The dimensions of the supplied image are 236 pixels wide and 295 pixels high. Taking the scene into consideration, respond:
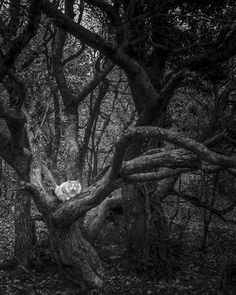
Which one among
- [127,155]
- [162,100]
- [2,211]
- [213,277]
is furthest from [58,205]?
[2,211]

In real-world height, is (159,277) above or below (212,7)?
below

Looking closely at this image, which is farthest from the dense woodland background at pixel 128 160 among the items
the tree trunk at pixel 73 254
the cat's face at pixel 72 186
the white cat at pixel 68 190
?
the cat's face at pixel 72 186

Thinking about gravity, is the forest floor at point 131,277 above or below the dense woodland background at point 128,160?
below

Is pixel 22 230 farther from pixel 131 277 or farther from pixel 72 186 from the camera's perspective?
pixel 131 277

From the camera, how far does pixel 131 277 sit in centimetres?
991

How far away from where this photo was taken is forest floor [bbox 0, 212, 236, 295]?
9047mm

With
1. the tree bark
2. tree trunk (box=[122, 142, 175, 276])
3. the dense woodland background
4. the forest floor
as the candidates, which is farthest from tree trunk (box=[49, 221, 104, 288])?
tree trunk (box=[122, 142, 175, 276])

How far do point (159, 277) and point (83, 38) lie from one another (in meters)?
6.58

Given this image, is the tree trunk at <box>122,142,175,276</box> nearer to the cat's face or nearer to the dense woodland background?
the dense woodland background

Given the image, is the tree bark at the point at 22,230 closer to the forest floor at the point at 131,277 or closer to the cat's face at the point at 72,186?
the forest floor at the point at 131,277

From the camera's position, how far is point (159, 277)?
9.81 m

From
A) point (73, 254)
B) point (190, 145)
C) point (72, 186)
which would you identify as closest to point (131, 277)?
point (73, 254)

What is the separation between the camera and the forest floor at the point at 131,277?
9047mm

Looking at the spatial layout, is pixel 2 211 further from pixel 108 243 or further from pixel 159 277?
pixel 159 277
